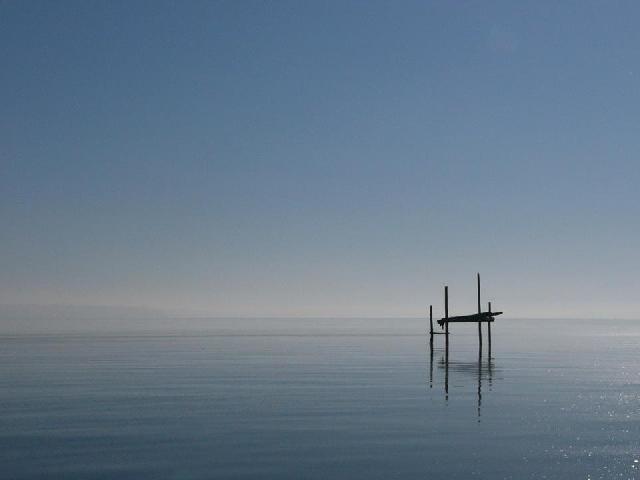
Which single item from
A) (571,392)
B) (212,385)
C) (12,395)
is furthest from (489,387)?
(12,395)

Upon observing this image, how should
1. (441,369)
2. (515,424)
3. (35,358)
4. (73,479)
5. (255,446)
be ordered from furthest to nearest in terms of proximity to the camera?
1. (35,358)
2. (441,369)
3. (515,424)
4. (255,446)
5. (73,479)

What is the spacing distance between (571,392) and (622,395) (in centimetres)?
213

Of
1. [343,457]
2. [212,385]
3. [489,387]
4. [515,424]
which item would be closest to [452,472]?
[343,457]

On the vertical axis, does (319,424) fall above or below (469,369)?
above

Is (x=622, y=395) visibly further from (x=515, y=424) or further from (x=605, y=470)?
(x=605, y=470)

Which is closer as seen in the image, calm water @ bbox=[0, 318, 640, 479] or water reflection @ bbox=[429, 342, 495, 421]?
calm water @ bbox=[0, 318, 640, 479]

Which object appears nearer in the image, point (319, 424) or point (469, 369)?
point (319, 424)

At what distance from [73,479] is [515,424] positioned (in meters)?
13.6

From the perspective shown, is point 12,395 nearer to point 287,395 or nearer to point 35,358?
point 287,395

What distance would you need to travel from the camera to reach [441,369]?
140 feet

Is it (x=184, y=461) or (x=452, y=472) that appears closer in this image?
(x=452, y=472)

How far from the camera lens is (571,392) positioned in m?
31.2

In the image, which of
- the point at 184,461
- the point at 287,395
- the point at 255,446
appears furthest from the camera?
Result: the point at 287,395

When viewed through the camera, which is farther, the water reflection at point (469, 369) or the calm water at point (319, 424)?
the water reflection at point (469, 369)
